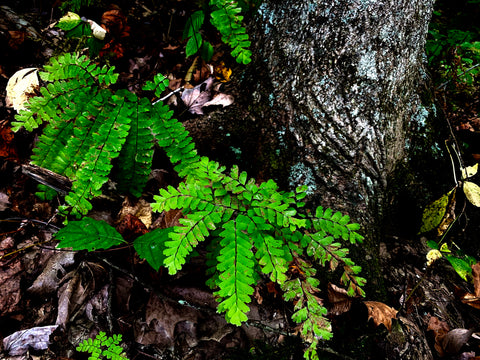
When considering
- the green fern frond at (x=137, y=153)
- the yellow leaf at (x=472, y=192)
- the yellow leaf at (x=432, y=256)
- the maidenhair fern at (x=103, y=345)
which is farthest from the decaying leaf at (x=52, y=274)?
the yellow leaf at (x=472, y=192)

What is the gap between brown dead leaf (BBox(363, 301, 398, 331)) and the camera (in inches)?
70.8

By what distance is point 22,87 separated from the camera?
7.74ft

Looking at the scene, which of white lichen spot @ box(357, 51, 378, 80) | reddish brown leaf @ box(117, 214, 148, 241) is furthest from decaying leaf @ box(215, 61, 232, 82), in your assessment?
reddish brown leaf @ box(117, 214, 148, 241)

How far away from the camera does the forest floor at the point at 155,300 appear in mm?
1792

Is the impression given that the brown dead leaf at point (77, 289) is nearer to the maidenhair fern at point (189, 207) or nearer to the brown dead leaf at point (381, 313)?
the maidenhair fern at point (189, 207)

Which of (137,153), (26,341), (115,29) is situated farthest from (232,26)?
(26,341)

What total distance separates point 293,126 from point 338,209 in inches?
25.9

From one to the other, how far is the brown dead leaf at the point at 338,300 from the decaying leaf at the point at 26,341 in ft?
5.60

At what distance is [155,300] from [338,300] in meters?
1.16

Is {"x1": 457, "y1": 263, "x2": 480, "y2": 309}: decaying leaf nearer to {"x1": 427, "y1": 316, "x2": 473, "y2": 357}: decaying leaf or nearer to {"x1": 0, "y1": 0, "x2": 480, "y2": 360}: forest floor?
{"x1": 0, "y1": 0, "x2": 480, "y2": 360}: forest floor

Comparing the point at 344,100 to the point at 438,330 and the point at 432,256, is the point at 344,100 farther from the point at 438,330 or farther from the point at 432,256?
the point at 438,330

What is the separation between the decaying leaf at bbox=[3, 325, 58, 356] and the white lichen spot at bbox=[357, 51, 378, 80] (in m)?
2.51

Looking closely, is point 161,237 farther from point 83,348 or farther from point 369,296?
point 369,296

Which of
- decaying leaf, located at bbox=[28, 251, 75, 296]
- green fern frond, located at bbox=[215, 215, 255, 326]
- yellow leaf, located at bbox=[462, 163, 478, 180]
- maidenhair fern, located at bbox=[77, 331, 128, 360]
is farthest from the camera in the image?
yellow leaf, located at bbox=[462, 163, 478, 180]
